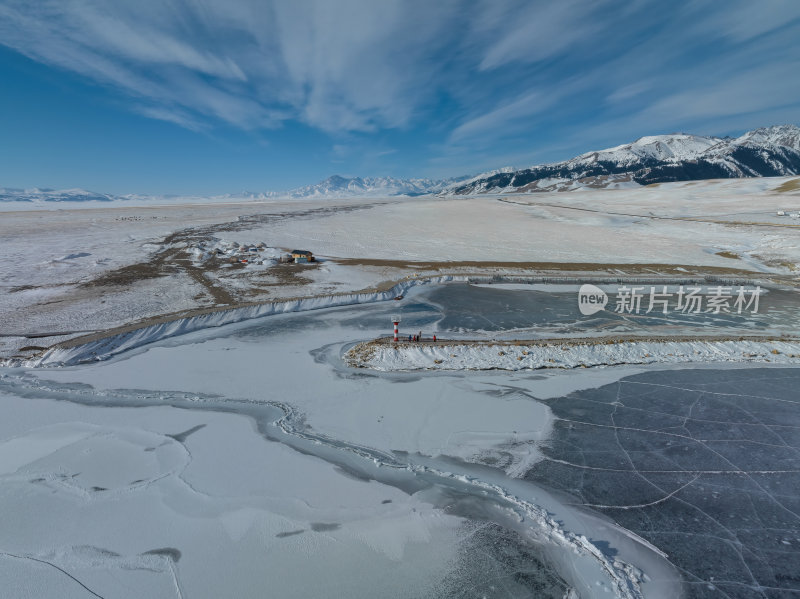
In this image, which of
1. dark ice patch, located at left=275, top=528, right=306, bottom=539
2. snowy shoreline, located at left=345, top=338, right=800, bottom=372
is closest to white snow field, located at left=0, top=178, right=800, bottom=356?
snowy shoreline, located at left=345, top=338, right=800, bottom=372

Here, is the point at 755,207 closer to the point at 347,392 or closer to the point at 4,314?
the point at 347,392

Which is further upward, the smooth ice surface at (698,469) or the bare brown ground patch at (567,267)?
the bare brown ground patch at (567,267)

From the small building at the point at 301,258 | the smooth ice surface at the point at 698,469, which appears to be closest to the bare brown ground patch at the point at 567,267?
the small building at the point at 301,258

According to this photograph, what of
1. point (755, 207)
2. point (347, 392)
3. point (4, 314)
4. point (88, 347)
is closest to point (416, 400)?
point (347, 392)

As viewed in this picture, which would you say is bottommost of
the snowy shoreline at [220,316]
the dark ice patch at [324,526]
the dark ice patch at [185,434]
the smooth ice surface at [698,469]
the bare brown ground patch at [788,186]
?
the smooth ice surface at [698,469]

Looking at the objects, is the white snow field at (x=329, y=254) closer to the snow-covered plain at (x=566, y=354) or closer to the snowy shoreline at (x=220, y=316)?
the snowy shoreline at (x=220, y=316)

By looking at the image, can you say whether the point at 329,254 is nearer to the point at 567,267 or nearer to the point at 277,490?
the point at 567,267

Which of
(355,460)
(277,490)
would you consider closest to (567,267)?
(355,460)
